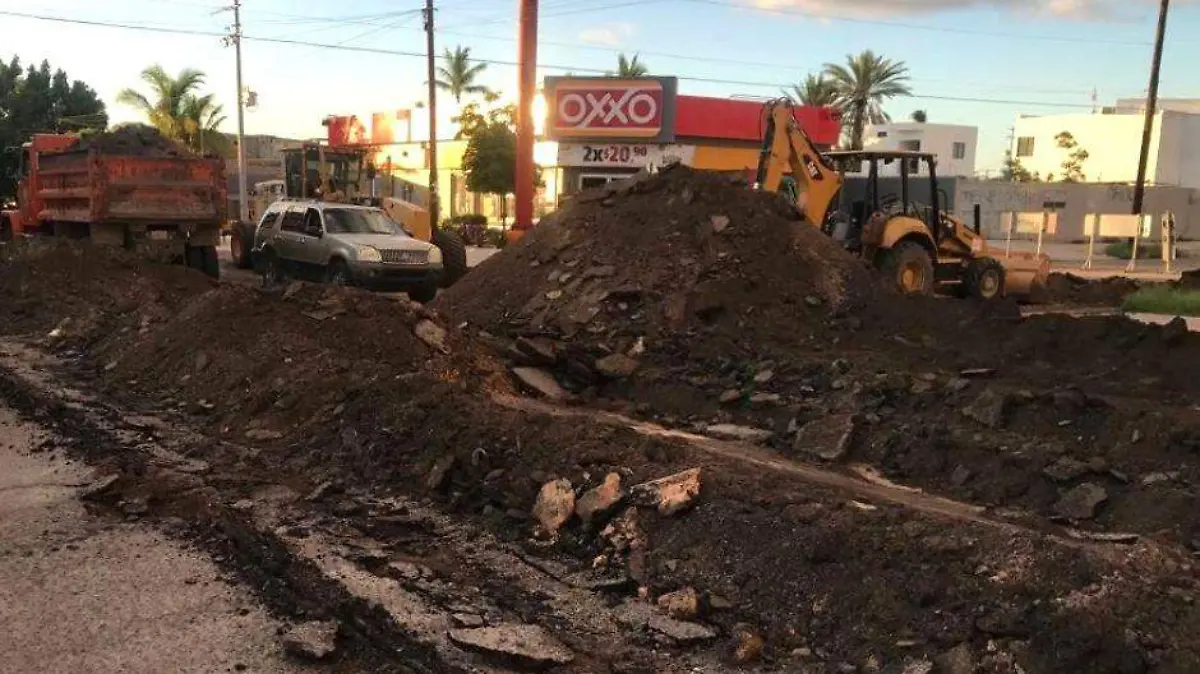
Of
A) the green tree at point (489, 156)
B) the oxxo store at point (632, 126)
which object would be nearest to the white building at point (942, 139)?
the oxxo store at point (632, 126)

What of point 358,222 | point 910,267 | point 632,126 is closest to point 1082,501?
point 910,267

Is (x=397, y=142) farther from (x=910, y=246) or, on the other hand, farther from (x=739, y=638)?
(x=739, y=638)

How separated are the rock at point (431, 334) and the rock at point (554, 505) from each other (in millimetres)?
3639

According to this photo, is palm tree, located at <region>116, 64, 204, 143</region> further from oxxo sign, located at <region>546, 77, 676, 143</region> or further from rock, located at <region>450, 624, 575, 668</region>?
rock, located at <region>450, 624, 575, 668</region>

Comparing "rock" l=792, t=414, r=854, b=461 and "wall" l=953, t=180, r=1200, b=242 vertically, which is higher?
"wall" l=953, t=180, r=1200, b=242

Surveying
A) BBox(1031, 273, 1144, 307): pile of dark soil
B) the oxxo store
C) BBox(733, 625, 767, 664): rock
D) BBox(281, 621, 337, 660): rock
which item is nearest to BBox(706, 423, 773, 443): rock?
BBox(733, 625, 767, 664): rock

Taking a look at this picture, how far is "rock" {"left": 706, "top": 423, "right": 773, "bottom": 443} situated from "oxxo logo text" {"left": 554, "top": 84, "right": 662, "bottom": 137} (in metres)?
27.5

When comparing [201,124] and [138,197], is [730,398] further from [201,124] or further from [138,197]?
[201,124]

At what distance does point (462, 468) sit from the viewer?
268 inches

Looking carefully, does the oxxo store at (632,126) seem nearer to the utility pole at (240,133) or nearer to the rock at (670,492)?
the utility pole at (240,133)

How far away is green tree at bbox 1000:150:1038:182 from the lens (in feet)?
230

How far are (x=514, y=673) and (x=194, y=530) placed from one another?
2.81 meters

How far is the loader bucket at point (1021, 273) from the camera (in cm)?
1842

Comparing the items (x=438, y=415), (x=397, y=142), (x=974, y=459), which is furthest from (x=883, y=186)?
(x=397, y=142)
